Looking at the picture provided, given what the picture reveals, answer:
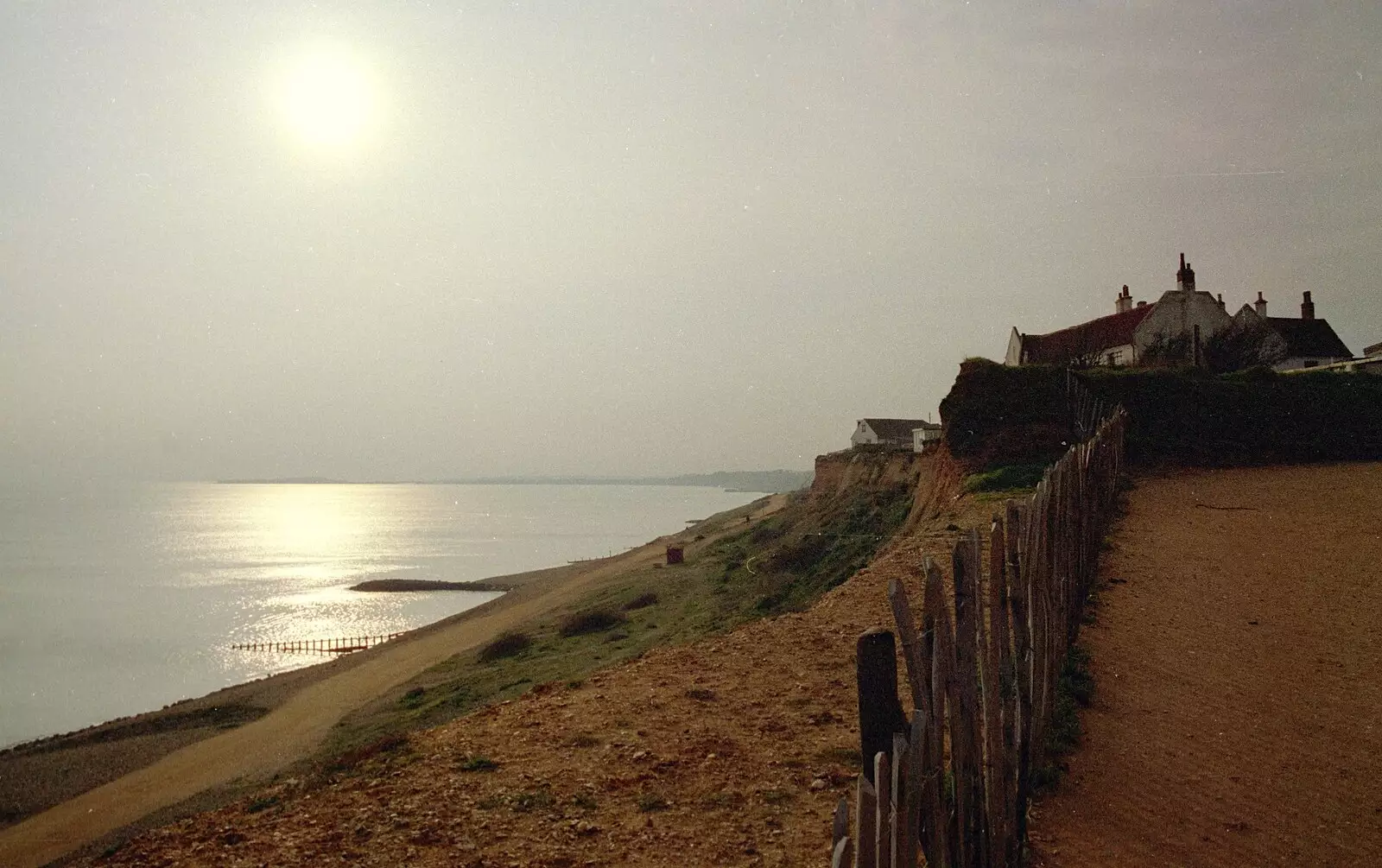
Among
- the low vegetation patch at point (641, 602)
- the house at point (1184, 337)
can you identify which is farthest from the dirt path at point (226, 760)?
the house at point (1184, 337)

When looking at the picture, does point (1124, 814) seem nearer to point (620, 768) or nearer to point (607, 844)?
point (607, 844)

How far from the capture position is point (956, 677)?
468 centimetres

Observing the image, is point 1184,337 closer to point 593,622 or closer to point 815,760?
point 593,622

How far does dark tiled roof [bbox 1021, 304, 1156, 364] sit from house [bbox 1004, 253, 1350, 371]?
49 mm

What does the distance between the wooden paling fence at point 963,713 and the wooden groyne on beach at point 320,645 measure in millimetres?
52564

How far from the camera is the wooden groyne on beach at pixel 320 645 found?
180 ft

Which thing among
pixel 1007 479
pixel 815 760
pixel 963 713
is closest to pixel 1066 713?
pixel 815 760

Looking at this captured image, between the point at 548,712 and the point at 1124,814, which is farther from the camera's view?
the point at 548,712

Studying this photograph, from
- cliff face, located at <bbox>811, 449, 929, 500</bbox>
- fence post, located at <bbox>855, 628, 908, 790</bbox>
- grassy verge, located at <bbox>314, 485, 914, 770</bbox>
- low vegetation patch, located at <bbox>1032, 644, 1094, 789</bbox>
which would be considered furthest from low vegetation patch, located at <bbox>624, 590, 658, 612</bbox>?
fence post, located at <bbox>855, 628, 908, 790</bbox>

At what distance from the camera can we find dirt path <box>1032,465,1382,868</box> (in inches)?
233

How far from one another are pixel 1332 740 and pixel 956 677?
4.85m

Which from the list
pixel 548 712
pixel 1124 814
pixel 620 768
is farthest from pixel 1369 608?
pixel 548 712

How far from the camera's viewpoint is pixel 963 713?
4.77 meters

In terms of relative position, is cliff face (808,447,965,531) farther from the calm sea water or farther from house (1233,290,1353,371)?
the calm sea water
